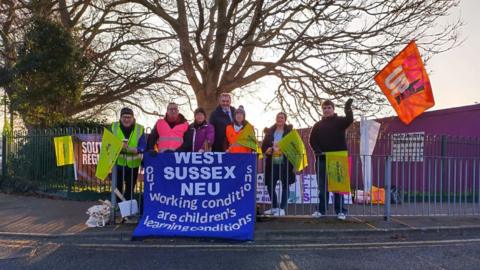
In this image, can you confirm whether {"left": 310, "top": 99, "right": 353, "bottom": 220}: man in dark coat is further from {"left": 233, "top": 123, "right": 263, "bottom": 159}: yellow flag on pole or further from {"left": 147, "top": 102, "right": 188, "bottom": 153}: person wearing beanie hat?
{"left": 147, "top": 102, "right": 188, "bottom": 153}: person wearing beanie hat

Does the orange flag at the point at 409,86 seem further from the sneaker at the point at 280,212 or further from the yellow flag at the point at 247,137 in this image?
the yellow flag at the point at 247,137

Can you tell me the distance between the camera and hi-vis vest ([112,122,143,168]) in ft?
26.2

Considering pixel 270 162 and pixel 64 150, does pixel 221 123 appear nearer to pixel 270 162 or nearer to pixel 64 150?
pixel 270 162

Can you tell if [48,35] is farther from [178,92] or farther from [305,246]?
[305,246]

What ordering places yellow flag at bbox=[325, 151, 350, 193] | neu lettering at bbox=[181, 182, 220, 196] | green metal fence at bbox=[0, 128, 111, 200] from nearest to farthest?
1. neu lettering at bbox=[181, 182, 220, 196]
2. yellow flag at bbox=[325, 151, 350, 193]
3. green metal fence at bbox=[0, 128, 111, 200]

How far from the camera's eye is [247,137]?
7965 millimetres

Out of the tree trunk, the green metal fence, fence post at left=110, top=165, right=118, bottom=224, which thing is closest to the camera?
fence post at left=110, top=165, right=118, bottom=224

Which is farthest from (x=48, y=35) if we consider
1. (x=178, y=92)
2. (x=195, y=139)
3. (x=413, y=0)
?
(x=413, y=0)

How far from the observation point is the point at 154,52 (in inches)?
688

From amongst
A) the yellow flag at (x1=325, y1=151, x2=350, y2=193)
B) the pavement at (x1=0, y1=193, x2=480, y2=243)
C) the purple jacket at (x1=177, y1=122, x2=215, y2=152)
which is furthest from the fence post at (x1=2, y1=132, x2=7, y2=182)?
the yellow flag at (x1=325, y1=151, x2=350, y2=193)

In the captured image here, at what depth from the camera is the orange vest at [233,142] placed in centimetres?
808

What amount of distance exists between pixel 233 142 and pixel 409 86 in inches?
153

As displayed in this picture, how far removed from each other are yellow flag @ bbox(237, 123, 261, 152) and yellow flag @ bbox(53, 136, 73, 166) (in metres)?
5.04

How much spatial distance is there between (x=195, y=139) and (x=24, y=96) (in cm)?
845
